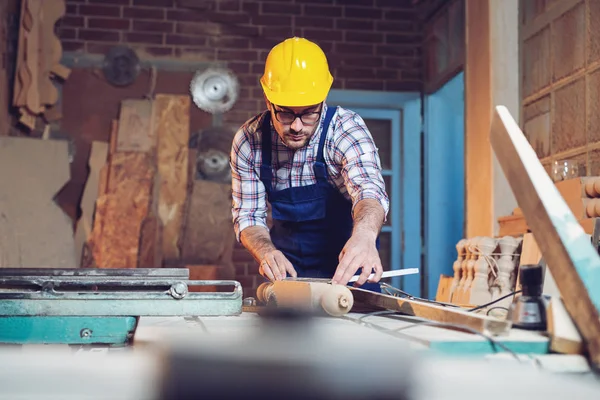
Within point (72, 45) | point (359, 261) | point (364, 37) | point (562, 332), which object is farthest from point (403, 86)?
point (562, 332)

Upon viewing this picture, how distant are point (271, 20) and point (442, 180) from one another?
192cm

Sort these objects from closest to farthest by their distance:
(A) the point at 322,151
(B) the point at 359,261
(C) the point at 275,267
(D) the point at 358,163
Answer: (B) the point at 359,261 → (C) the point at 275,267 → (D) the point at 358,163 → (A) the point at 322,151

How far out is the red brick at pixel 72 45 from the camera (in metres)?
5.35

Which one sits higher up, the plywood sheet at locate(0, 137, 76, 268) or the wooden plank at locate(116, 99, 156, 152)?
the wooden plank at locate(116, 99, 156, 152)

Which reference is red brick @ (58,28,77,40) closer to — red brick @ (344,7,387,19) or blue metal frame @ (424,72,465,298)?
red brick @ (344,7,387,19)

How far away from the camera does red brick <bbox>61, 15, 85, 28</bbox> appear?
537cm

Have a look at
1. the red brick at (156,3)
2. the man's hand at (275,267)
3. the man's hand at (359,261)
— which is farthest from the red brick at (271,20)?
the man's hand at (359,261)

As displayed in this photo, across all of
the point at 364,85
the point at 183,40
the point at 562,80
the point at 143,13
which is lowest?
the point at 562,80

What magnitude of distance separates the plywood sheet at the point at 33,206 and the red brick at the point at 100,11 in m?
1.12

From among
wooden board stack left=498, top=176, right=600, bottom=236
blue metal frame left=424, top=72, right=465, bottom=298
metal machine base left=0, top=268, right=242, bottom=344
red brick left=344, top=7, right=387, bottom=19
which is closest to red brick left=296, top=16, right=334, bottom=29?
red brick left=344, top=7, right=387, bottom=19

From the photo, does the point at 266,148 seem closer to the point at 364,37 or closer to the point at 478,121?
the point at 478,121

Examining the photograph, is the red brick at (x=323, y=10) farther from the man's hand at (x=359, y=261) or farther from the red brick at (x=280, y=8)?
the man's hand at (x=359, y=261)

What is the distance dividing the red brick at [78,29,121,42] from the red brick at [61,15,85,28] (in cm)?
5

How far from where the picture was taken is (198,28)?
18.1 feet
